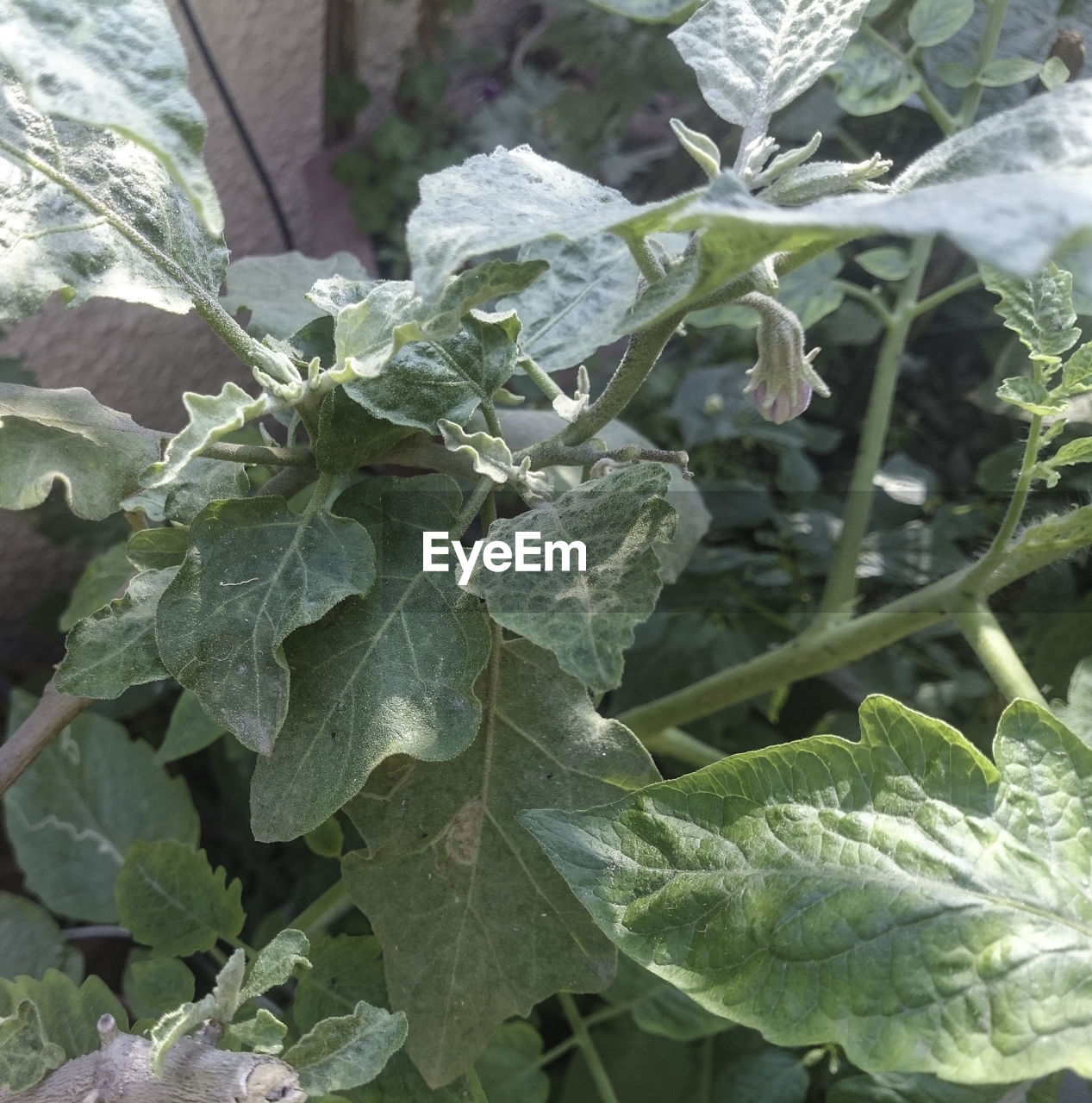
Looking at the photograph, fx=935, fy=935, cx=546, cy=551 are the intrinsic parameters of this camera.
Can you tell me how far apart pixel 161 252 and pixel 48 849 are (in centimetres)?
44

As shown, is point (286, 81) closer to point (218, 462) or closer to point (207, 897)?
point (218, 462)

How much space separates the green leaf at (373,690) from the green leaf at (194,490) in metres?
0.07

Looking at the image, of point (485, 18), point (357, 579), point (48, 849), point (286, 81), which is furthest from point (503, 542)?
point (485, 18)

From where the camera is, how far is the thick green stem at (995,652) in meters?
0.42

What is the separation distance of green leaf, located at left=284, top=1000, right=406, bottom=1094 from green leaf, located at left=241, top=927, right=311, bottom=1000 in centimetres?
2

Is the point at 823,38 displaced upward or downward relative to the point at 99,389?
upward

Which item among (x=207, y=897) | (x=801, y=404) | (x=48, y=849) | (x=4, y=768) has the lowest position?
(x=48, y=849)

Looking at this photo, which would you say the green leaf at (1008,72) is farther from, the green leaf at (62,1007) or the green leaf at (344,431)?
the green leaf at (62,1007)

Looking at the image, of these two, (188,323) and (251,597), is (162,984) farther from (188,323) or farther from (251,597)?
(188,323)

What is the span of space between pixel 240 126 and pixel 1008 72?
0.63m

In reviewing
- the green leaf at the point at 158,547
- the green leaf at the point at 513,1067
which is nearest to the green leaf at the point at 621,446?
the green leaf at the point at 158,547

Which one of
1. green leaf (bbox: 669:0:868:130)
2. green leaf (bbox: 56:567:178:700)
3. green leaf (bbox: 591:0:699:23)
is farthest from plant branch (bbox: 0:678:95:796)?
green leaf (bbox: 591:0:699:23)

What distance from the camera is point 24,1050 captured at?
354mm

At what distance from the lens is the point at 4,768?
38cm
